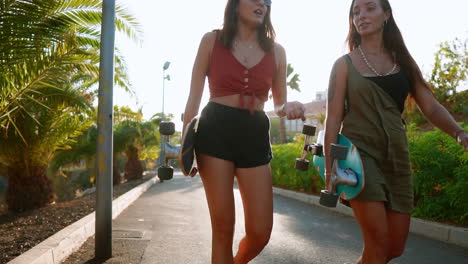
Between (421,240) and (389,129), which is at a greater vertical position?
(389,129)

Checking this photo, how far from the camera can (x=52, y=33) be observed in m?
6.53

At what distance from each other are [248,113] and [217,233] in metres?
0.65

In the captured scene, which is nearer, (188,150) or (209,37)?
(188,150)

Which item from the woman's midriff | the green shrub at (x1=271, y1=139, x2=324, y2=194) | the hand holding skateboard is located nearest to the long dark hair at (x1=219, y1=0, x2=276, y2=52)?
the woman's midriff

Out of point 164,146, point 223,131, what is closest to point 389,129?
point 223,131

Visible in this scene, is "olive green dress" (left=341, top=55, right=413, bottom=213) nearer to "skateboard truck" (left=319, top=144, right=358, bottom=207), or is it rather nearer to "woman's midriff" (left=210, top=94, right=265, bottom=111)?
"skateboard truck" (left=319, top=144, right=358, bottom=207)

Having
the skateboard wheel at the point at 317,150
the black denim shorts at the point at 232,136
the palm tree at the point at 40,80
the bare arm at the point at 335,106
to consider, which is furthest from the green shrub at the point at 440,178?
the palm tree at the point at 40,80

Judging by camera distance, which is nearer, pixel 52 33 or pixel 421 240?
pixel 421 240

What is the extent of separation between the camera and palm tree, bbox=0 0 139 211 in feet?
18.6

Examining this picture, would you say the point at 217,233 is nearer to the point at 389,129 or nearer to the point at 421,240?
the point at 389,129

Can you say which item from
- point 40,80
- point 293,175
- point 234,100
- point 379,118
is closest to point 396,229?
point 379,118

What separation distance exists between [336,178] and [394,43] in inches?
41.7

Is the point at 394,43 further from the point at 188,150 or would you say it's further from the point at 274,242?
the point at 274,242

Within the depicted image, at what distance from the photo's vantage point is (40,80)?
727cm
